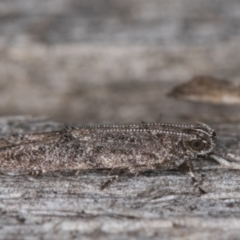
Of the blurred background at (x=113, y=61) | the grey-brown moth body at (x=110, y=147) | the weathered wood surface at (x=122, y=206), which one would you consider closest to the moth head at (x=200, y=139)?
the grey-brown moth body at (x=110, y=147)

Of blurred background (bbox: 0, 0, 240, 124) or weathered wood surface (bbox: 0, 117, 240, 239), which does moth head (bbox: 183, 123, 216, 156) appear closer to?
weathered wood surface (bbox: 0, 117, 240, 239)

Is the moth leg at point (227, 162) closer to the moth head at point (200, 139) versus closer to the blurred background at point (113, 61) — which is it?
the moth head at point (200, 139)

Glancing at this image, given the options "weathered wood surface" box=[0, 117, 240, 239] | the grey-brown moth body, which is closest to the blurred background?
the grey-brown moth body

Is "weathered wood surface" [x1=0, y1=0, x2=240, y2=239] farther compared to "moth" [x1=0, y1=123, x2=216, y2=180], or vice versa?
"moth" [x1=0, y1=123, x2=216, y2=180]

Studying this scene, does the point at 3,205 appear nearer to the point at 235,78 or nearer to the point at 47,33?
the point at 47,33

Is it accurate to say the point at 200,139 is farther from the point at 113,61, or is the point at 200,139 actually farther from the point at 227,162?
the point at 113,61
